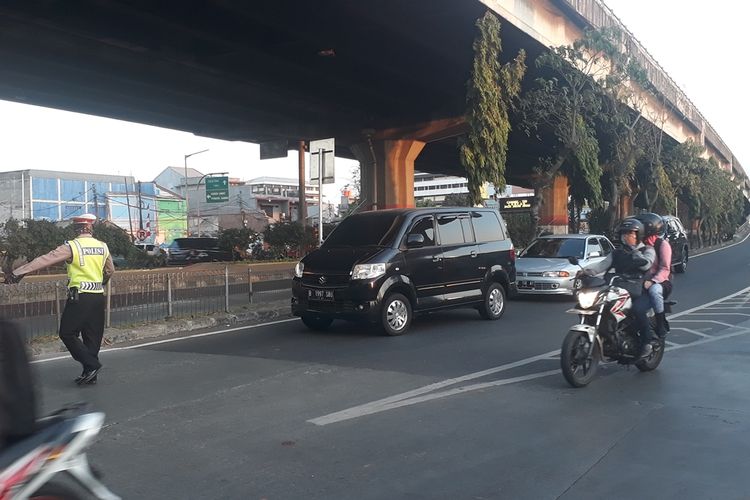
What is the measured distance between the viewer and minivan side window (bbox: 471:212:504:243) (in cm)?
1270

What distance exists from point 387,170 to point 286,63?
457 inches

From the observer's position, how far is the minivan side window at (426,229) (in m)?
11.5

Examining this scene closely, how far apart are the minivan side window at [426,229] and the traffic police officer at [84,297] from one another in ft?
17.3

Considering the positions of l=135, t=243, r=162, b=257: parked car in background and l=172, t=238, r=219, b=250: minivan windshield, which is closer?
l=135, t=243, r=162, b=257: parked car in background

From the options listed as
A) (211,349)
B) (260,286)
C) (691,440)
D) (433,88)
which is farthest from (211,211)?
(691,440)

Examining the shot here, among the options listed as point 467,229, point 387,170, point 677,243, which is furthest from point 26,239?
point 677,243

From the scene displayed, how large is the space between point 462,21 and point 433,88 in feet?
23.9

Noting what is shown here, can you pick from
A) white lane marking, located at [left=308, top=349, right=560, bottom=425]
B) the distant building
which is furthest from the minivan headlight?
the distant building

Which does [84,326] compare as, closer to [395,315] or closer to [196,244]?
[395,315]

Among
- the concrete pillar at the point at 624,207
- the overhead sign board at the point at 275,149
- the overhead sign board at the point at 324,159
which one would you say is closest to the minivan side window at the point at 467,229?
the overhead sign board at the point at 324,159

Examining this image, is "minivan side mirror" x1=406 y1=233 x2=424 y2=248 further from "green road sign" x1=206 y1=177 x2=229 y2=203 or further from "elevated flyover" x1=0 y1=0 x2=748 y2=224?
"green road sign" x1=206 y1=177 x2=229 y2=203

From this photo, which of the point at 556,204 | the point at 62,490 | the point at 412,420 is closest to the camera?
the point at 62,490

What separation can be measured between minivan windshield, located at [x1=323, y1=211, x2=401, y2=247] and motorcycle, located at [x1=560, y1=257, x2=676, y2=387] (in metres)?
4.04

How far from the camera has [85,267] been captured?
748 centimetres
